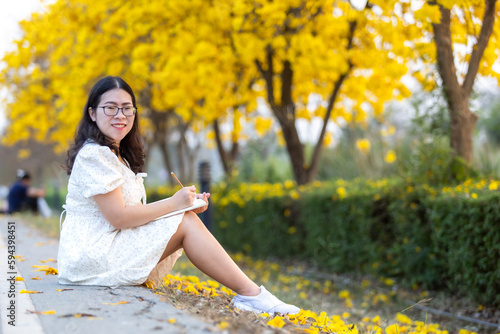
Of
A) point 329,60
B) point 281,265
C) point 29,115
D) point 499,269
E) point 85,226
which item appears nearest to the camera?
point 85,226

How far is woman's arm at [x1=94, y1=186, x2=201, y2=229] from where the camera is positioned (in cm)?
304

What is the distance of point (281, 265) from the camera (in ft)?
24.8

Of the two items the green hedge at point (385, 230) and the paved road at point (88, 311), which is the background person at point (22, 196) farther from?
the paved road at point (88, 311)

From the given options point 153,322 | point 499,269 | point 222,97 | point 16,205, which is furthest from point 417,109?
point 16,205

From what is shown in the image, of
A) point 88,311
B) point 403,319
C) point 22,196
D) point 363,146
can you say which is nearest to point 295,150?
point 363,146

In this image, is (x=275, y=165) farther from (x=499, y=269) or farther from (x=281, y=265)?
(x=499, y=269)

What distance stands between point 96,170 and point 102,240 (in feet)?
1.30

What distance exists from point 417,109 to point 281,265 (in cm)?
281

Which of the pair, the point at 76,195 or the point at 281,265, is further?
the point at 281,265

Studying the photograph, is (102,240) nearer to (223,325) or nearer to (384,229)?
(223,325)

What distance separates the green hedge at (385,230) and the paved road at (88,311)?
2.64 meters

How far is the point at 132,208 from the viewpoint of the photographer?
3.05m

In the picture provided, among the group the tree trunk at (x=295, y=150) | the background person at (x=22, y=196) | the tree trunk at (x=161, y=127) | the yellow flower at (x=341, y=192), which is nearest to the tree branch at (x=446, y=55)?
the yellow flower at (x=341, y=192)

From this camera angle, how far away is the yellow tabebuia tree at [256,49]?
582cm
